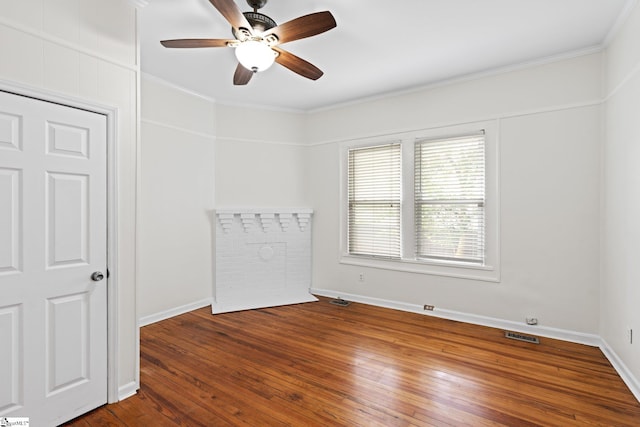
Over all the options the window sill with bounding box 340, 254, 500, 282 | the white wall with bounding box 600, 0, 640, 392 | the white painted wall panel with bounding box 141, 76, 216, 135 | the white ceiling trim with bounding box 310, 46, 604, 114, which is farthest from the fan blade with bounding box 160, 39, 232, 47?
the window sill with bounding box 340, 254, 500, 282

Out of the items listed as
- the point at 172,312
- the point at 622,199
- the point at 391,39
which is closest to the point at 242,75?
the point at 391,39

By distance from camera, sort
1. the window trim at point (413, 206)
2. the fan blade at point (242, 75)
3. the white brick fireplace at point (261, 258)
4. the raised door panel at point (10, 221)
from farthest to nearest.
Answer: the white brick fireplace at point (261, 258), the window trim at point (413, 206), the fan blade at point (242, 75), the raised door panel at point (10, 221)

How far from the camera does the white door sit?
178 centimetres

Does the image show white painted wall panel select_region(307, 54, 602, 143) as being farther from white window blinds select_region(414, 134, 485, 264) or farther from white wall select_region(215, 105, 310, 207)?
white wall select_region(215, 105, 310, 207)

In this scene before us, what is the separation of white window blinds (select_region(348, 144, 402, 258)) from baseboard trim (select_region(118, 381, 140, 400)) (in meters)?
3.01

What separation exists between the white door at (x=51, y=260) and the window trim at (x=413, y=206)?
3102 millimetres

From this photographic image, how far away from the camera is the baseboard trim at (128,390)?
88.5 inches

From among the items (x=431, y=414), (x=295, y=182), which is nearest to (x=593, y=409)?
(x=431, y=414)

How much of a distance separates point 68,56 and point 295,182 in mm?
3244

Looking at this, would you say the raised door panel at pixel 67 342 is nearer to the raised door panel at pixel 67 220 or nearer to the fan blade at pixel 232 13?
the raised door panel at pixel 67 220

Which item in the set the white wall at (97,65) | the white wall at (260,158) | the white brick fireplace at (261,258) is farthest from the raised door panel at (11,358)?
the white wall at (260,158)

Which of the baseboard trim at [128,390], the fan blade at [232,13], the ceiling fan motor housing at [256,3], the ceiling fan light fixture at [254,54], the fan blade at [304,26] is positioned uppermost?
the ceiling fan motor housing at [256,3]

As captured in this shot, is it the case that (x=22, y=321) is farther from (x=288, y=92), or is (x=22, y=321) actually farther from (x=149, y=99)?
(x=288, y=92)

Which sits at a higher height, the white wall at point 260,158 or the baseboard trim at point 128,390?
the white wall at point 260,158
